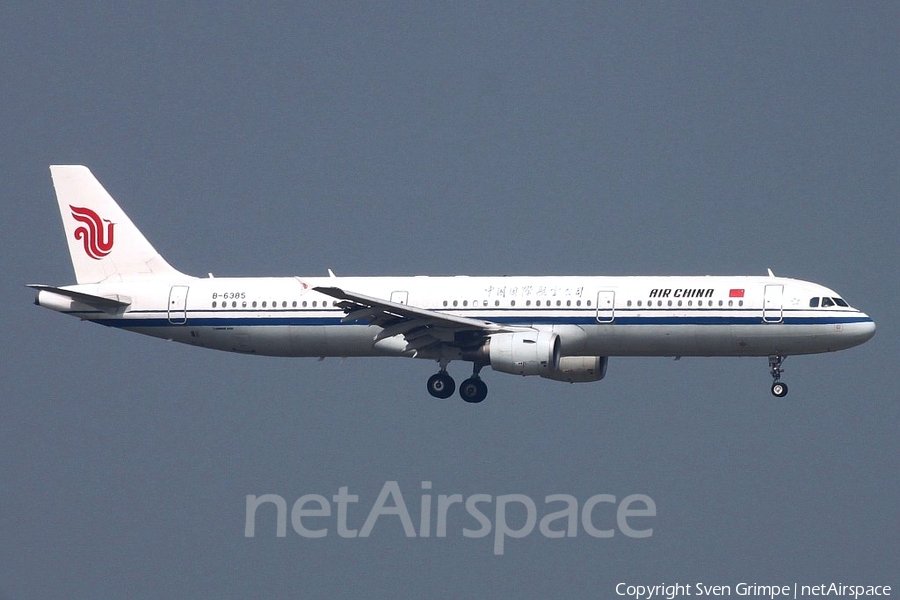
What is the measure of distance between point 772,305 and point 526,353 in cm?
880

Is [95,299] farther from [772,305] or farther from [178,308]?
[772,305]

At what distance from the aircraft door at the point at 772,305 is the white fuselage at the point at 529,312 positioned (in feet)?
0.11

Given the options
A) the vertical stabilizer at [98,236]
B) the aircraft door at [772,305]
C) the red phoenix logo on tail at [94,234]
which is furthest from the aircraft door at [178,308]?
the aircraft door at [772,305]

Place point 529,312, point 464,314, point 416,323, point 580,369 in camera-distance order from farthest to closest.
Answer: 1. point 580,369
2. point 464,314
3. point 529,312
4. point 416,323

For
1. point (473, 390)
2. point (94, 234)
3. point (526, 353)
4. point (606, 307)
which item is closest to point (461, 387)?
point (473, 390)

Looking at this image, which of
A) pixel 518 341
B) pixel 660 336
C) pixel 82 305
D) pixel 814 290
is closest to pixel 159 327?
pixel 82 305

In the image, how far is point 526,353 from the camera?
56031mm

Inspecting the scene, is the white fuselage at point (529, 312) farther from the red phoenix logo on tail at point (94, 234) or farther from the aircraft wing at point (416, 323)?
the red phoenix logo on tail at point (94, 234)

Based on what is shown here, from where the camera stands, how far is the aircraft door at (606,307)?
5750cm

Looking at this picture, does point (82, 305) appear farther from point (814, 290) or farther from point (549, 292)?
point (814, 290)

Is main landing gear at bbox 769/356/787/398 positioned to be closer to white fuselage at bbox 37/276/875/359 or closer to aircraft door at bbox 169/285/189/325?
white fuselage at bbox 37/276/875/359

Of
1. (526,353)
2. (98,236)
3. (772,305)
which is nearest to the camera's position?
(526,353)

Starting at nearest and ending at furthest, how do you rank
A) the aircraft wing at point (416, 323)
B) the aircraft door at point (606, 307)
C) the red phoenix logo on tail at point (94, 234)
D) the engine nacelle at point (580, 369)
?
1. the aircraft wing at point (416, 323)
2. the aircraft door at point (606, 307)
3. the engine nacelle at point (580, 369)
4. the red phoenix logo on tail at point (94, 234)

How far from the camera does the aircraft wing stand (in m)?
56.5
